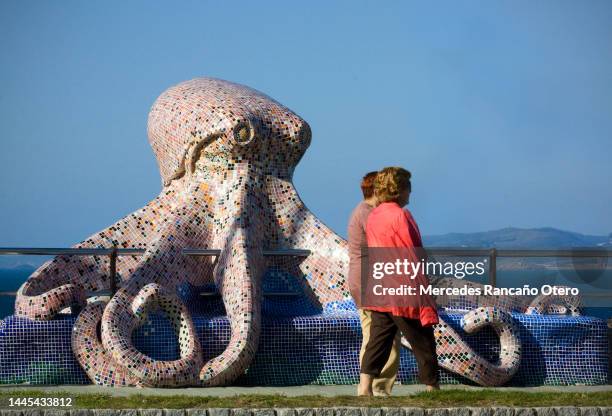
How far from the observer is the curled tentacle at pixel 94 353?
1152 cm

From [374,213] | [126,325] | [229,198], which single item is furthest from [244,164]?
[374,213]

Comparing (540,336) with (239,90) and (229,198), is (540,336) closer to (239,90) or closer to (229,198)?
(229,198)

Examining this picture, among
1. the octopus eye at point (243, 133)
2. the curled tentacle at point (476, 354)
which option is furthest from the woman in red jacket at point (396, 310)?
the octopus eye at point (243, 133)

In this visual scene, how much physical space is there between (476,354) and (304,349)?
1735 millimetres

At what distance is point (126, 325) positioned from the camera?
11.8 meters

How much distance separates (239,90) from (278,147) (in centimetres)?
95

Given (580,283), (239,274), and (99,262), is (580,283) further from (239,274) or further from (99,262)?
(99,262)

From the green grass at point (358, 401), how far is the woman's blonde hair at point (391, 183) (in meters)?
1.54

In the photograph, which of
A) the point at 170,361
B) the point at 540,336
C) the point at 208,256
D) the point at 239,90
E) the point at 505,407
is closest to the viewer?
the point at 505,407

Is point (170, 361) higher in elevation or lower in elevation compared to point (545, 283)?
lower

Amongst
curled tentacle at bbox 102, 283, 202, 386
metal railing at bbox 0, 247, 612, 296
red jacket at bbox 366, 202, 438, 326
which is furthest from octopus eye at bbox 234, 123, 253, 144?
red jacket at bbox 366, 202, 438, 326

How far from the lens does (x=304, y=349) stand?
12.2m

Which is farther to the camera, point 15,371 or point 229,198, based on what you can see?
point 229,198

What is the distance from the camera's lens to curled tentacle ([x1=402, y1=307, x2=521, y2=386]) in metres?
11.9
